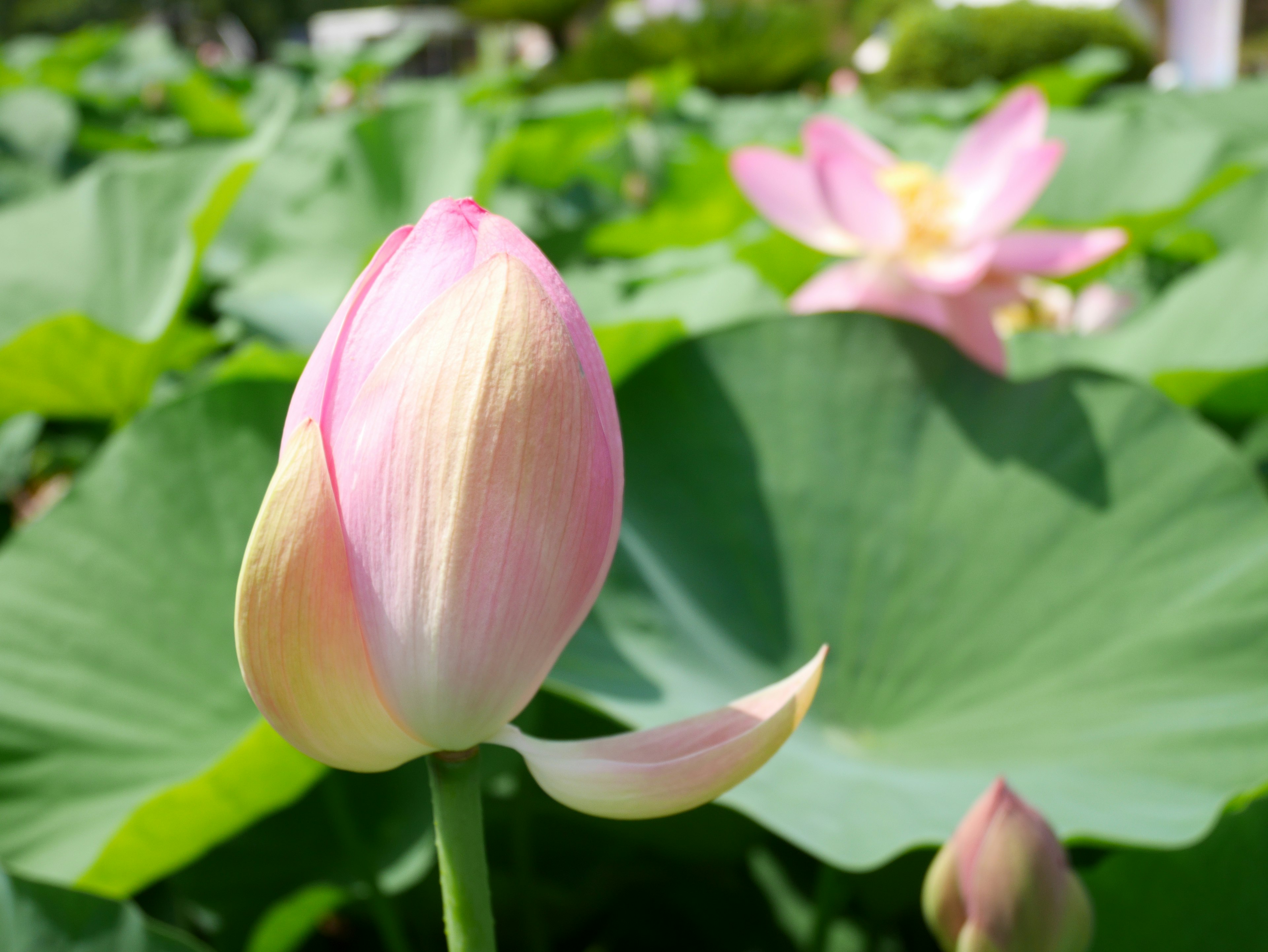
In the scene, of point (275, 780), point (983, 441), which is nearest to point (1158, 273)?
point (983, 441)

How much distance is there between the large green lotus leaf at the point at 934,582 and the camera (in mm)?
591

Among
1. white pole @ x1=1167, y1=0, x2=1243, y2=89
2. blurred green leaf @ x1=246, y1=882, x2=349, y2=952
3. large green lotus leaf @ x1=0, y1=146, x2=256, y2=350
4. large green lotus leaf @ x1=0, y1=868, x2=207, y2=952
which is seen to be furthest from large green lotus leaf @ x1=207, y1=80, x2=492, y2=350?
white pole @ x1=1167, y1=0, x2=1243, y2=89

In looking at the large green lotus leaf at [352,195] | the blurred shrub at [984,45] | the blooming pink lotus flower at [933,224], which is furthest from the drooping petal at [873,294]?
the blurred shrub at [984,45]

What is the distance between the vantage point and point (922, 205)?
944mm

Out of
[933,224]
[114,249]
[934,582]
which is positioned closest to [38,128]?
[114,249]

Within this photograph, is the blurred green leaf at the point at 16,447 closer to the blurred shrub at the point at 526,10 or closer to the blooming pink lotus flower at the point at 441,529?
the blooming pink lotus flower at the point at 441,529

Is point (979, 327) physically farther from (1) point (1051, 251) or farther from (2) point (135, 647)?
(2) point (135, 647)

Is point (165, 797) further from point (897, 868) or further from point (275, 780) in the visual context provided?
point (897, 868)

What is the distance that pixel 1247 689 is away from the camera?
63 cm

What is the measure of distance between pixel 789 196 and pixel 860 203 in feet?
0.25

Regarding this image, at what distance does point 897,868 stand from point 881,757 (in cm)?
13

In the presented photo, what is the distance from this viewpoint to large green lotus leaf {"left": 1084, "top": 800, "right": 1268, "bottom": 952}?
50 centimetres

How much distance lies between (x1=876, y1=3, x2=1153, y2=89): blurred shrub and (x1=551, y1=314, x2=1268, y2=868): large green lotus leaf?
17.2ft

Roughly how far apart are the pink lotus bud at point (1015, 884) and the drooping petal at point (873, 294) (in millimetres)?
545
